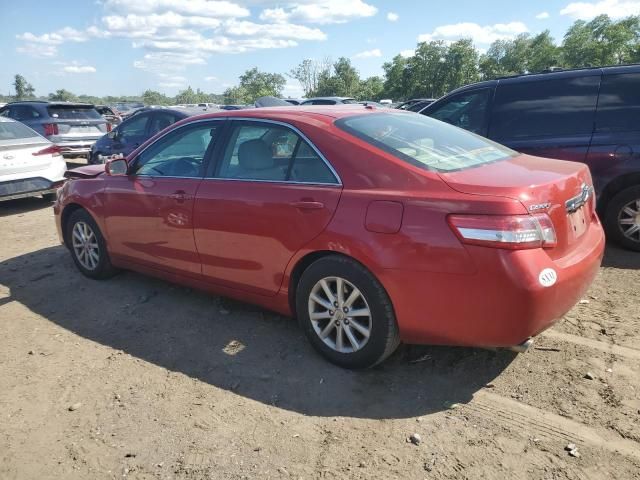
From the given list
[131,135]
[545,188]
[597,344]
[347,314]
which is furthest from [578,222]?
[131,135]

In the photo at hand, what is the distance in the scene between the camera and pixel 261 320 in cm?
400

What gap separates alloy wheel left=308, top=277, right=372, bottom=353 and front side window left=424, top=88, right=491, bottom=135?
11.2ft

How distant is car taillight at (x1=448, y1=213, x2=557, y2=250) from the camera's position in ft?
8.18

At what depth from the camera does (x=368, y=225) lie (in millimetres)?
2859

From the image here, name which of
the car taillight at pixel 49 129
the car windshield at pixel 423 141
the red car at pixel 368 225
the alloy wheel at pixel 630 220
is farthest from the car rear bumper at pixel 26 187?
the alloy wheel at pixel 630 220

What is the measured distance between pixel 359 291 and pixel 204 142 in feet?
6.06

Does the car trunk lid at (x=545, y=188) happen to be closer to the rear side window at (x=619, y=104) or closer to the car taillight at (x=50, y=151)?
the rear side window at (x=619, y=104)

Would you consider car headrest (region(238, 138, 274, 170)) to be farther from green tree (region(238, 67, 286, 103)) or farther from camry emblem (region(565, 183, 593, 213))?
green tree (region(238, 67, 286, 103))

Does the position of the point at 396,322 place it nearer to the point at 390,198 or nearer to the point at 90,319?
the point at 390,198

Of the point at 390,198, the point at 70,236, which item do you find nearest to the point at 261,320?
the point at 390,198

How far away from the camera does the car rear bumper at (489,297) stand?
2504 mm

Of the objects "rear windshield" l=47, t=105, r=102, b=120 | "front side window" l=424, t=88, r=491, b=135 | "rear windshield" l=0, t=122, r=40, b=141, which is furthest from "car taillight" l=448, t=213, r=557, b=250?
"rear windshield" l=47, t=105, r=102, b=120

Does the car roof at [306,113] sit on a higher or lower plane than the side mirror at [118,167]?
higher

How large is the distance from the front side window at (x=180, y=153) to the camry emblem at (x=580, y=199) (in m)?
2.52
